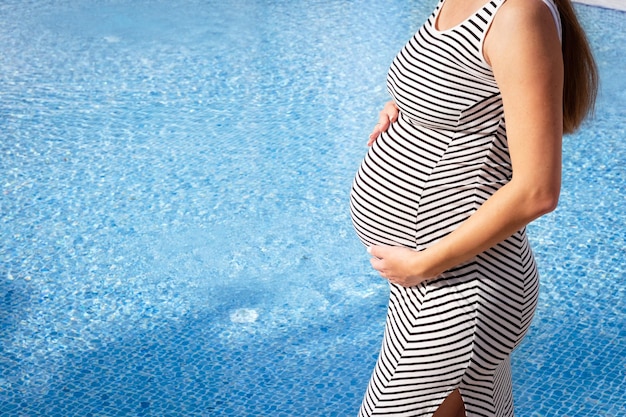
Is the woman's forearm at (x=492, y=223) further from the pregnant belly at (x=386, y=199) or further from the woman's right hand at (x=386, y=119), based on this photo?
the woman's right hand at (x=386, y=119)

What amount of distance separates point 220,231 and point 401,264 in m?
2.99

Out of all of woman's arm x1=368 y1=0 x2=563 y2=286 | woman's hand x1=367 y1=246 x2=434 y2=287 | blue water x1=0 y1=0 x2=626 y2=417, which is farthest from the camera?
blue water x1=0 y1=0 x2=626 y2=417

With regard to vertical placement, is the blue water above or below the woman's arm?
below

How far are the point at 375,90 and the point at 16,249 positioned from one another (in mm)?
3154

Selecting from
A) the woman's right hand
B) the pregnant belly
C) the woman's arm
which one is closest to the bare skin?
the woman's arm

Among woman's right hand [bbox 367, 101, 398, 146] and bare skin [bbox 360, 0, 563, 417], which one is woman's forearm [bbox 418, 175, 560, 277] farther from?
woman's right hand [bbox 367, 101, 398, 146]

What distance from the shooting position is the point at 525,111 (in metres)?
1.40

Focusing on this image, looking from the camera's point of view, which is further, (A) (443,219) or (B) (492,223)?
(A) (443,219)

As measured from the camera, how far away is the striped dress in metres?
1.56

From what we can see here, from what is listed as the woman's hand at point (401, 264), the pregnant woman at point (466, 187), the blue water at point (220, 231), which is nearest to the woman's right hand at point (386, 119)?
the pregnant woman at point (466, 187)

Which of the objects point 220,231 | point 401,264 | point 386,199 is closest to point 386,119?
point 386,199

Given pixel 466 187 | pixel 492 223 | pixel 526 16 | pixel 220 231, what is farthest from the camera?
pixel 220 231

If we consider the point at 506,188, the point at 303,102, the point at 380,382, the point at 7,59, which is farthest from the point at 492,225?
the point at 7,59

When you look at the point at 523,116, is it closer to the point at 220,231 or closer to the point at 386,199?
the point at 386,199
